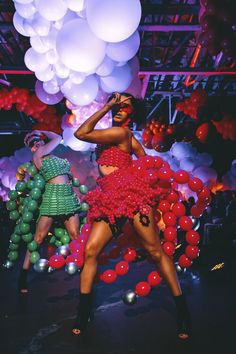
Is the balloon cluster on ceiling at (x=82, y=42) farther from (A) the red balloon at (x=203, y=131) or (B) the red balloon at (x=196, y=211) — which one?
(A) the red balloon at (x=203, y=131)

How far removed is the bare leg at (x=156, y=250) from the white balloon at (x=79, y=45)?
183 cm

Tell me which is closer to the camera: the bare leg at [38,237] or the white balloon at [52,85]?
the bare leg at [38,237]

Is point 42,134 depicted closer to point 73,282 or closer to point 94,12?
point 94,12

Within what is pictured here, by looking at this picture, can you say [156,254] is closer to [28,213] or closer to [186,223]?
[186,223]

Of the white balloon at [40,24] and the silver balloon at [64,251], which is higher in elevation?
the white balloon at [40,24]

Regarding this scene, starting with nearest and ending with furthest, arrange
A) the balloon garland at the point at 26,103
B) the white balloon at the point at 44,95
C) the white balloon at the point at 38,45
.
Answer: the white balloon at the point at 38,45 → the white balloon at the point at 44,95 → the balloon garland at the point at 26,103

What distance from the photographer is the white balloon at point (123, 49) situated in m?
3.49

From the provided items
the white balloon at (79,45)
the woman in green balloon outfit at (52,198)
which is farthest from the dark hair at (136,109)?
the woman in green balloon outfit at (52,198)

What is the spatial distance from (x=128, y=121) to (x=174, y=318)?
1.56 meters

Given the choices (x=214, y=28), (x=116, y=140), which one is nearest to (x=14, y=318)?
(x=116, y=140)

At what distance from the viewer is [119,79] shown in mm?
4094

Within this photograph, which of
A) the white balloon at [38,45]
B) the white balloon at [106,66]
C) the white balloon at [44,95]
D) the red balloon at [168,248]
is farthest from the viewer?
the white balloon at [44,95]

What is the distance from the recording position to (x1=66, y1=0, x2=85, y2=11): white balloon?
11.1 feet

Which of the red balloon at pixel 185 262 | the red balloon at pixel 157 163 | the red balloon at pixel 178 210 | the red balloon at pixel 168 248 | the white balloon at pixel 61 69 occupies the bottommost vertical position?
the red balloon at pixel 185 262
